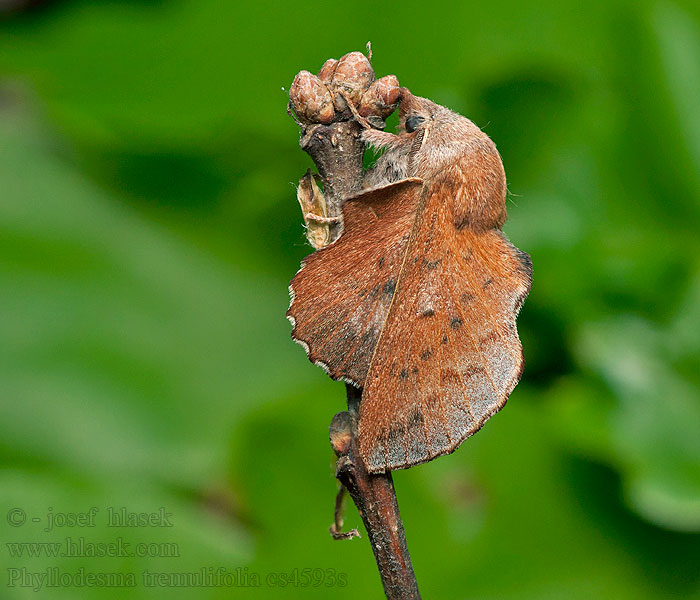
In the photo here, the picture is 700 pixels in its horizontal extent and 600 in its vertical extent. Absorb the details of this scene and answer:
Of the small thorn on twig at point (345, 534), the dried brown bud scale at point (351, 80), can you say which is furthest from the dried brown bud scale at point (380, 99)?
the small thorn on twig at point (345, 534)

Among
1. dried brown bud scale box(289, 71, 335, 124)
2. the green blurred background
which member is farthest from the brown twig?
the green blurred background

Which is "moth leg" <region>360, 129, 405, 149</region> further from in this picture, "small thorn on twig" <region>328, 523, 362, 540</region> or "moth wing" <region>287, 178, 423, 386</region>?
"small thorn on twig" <region>328, 523, 362, 540</region>

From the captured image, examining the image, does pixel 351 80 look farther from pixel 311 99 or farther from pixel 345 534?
pixel 345 534

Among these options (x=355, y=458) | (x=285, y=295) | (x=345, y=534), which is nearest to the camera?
(x=355, y=458)

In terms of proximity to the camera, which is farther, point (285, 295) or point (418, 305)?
point (285, 295)

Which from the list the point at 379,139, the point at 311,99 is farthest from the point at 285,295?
the point at 311,99

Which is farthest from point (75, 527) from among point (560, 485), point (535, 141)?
point (535, 141)

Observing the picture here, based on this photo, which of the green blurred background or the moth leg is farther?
the green blurred background
